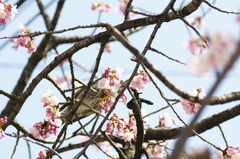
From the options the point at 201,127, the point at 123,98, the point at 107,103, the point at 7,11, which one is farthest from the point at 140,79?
the point at 7,11

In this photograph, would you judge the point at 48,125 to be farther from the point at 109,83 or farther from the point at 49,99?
the point at 109,83

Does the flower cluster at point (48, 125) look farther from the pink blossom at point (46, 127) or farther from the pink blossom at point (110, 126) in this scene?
the pink blossom at point (110, 126)

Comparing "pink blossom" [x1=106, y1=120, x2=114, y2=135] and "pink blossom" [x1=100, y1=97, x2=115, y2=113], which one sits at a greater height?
"pink blossom" [x1=100, y1=97, x2=115, y2=113]

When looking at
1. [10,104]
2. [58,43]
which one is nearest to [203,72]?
[10,104]

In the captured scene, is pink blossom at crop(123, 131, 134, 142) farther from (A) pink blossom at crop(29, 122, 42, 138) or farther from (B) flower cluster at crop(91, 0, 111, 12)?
(B) flower cluster at crop(91, 0, 111, 12)

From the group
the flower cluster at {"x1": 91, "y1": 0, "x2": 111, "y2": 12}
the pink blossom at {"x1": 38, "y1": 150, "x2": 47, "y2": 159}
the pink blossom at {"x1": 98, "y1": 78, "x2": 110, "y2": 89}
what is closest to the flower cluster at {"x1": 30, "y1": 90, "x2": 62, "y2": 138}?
the pink blossom at {"x1": 38, "y1": 150, "x2": 47, "y2": 159}

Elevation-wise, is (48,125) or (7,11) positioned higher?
(7,11)

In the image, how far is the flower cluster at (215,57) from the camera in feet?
2.58

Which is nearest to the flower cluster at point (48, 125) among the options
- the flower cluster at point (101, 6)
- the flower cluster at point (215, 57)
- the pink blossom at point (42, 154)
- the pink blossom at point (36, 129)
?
the pink blossom at point (36, 129)

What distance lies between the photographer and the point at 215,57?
850mm

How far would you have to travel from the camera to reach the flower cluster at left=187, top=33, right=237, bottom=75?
2.58 ft

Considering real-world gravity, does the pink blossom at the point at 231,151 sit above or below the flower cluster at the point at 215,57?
above

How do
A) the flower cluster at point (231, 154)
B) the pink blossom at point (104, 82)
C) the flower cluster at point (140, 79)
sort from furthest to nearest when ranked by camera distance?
the flower cluster at point (140, 79) < the pink blossom at point (104, 82) < the flower cluster at point (231, 154)

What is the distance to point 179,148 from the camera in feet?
2.02
